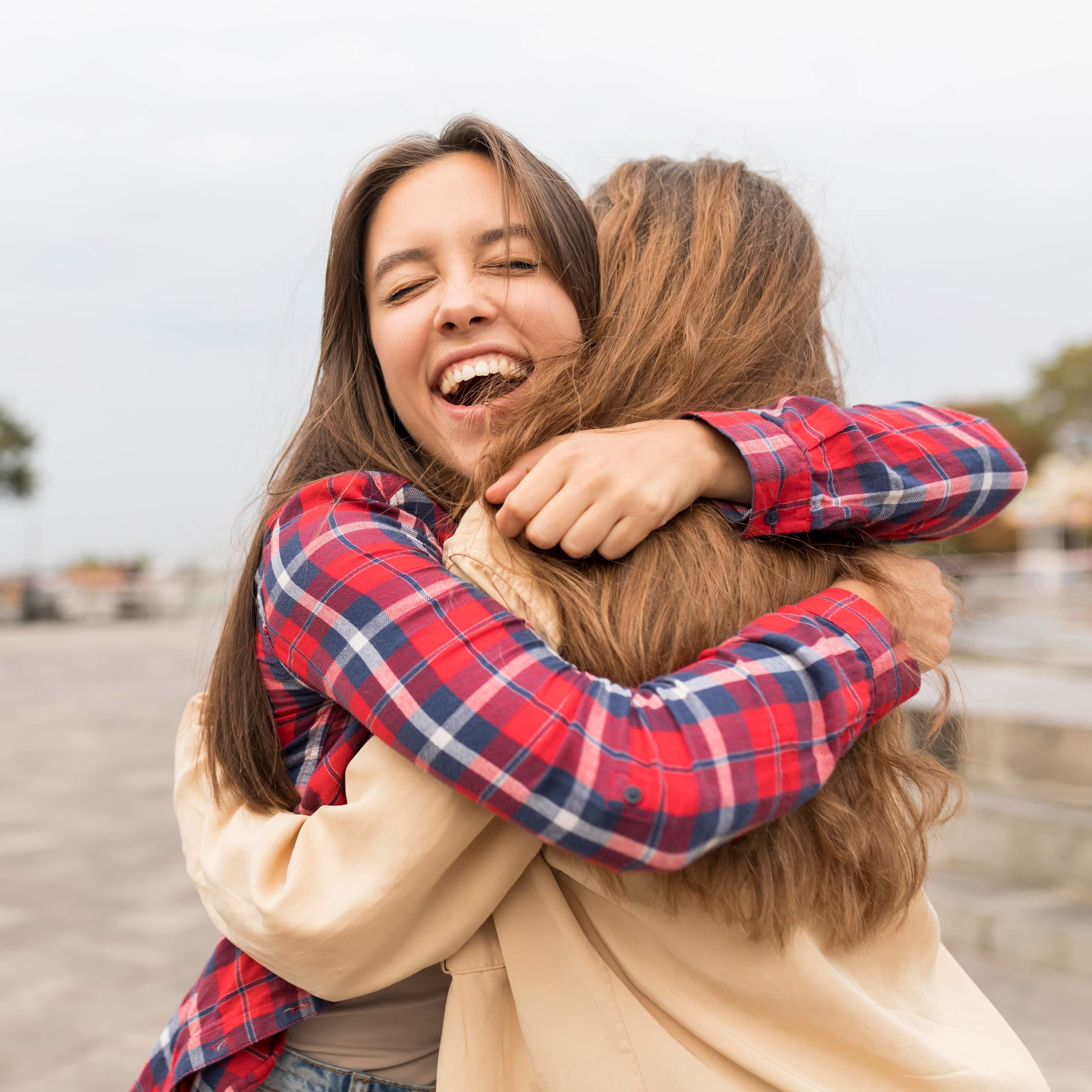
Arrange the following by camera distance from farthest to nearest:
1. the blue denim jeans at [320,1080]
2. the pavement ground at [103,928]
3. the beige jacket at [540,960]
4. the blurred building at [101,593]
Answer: the blurred building at [101,593]
the pavement ground at [103,928]
the blue denim jeans at [320,1080]
the beige jacket at [540,960]

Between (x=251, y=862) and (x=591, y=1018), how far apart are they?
16.7 inches

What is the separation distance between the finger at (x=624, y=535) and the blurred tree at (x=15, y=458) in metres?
33.2

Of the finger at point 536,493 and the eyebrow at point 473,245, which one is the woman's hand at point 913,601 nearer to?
the finger at point 536,493

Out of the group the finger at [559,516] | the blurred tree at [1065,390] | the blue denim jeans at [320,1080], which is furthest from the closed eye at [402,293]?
the blurred tree at [1065,390]

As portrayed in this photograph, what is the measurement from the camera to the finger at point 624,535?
110cm

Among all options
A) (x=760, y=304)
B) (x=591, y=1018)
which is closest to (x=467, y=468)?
(x=760, y=304)

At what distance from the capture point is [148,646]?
60.5 ft

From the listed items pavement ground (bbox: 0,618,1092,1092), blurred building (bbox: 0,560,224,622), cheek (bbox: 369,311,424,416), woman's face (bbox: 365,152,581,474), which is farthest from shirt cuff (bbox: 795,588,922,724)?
blurred building (bbox: 0,560,224,622)

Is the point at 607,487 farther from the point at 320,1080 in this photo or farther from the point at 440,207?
the point at 320,1080

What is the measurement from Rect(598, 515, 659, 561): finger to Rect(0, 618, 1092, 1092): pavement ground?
79 centimetres

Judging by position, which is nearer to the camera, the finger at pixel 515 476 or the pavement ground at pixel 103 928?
the finger at pixel 515 476

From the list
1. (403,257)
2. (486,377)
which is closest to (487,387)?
(486,377)

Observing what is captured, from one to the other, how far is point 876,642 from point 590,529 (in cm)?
34

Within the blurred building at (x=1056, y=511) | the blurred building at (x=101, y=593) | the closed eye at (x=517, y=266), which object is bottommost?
the blurred building at (x=1056, y=511)
